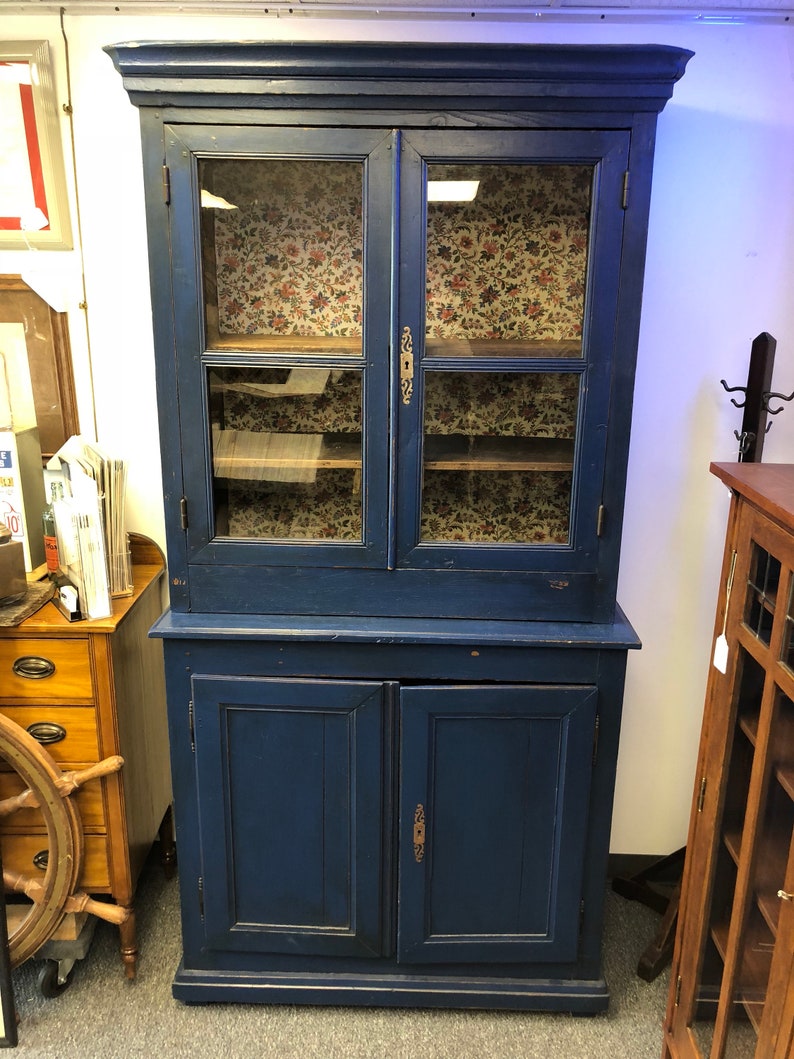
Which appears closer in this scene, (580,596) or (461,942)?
(580,596)

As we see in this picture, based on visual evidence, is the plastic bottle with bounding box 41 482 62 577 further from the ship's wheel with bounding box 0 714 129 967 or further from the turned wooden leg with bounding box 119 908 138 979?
the turned wooden leg with bounding box 119 908 138 979

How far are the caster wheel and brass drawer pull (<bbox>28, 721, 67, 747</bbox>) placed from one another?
0.56 m

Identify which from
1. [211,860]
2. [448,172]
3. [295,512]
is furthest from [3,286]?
[211,860]

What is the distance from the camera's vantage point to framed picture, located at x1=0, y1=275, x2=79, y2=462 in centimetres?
190

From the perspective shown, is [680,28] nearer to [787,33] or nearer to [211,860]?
[787,33]

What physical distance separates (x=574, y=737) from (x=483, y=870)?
373 millimetres

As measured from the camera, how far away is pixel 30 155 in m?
1.81

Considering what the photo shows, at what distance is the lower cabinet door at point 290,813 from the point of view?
166 cm

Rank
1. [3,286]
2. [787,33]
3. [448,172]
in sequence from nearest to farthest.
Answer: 1. [448,172]
2. [787,33]
3. [3,286]

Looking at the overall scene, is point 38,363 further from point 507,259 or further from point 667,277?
point 667,277

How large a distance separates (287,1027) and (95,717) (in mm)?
829

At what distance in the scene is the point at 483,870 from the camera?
175 cm

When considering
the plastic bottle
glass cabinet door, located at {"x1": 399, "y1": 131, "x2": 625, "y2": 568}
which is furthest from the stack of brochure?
glass cabinet door, located at {"x1": 399, "y1": 131, "x2": 625, "y2": 568}

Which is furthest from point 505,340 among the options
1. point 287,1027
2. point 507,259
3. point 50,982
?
point 50,982
